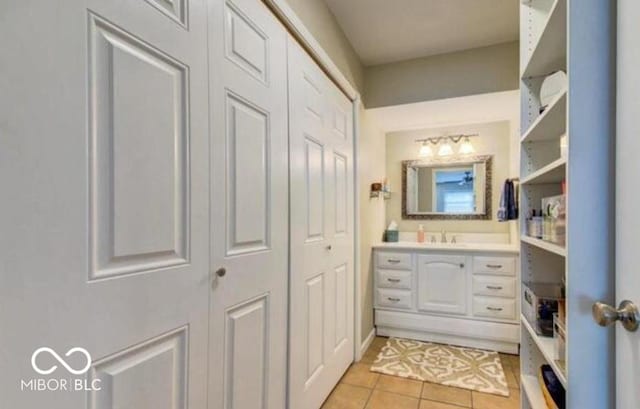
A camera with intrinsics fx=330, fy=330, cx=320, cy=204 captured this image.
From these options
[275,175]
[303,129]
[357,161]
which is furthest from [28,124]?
[357,161]

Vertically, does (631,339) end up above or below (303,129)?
below

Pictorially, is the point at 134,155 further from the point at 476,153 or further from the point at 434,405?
the point at 476,153

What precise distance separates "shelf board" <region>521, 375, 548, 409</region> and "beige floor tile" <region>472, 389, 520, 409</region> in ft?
2.04

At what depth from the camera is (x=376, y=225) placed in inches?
131

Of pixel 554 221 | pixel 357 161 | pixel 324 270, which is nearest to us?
pixel 554 221

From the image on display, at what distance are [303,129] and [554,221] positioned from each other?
A: 3.87 ft

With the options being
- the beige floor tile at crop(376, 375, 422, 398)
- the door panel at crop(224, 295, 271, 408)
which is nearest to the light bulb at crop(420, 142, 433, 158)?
the beige floor tile at crop(376, 375, 422, 398)

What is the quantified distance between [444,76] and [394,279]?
5.94ft

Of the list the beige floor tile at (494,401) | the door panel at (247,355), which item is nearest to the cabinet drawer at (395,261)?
the beige floor tile at (494,401)

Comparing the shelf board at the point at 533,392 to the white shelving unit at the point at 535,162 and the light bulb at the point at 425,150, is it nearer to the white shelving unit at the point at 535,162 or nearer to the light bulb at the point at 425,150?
the white shelving unit at the point at 535,162

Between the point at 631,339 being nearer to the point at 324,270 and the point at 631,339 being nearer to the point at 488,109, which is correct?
the point at 324,270

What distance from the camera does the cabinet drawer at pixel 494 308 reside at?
107 inches

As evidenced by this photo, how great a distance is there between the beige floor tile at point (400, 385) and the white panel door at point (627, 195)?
5.06 ft

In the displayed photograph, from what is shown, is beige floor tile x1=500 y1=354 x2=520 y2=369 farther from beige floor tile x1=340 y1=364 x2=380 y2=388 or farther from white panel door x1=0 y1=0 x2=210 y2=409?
white panel door x1=0 y1=0 x2=210 y2=409
